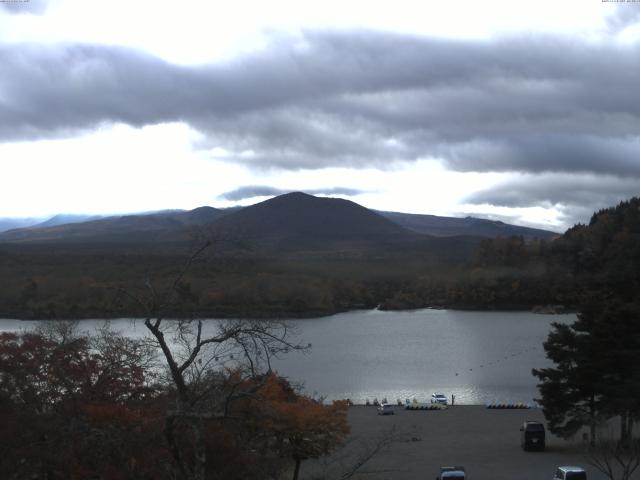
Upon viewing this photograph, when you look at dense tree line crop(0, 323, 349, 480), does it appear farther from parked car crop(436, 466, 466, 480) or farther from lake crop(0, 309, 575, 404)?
lake crop(0, 309, 575, 404)

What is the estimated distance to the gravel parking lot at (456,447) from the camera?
11.6 meters

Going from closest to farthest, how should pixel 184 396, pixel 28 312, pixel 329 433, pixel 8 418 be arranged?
pixel 184 396
pixel 8 418
pixel 329 433
pixel 28 312

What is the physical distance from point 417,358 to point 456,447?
15.6 m

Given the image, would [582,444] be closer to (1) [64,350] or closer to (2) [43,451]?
(1) [64,350]

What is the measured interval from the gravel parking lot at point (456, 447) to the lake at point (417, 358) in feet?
7.39

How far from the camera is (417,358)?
2948cm

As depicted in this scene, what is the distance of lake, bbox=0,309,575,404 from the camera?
22.7m

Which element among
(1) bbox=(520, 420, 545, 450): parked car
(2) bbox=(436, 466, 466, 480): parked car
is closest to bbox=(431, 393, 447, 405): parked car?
(1) bbox=(520, 420, 545, 450): parked car

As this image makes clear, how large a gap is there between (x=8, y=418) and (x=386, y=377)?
19.7 meters

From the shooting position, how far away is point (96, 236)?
85.8 m

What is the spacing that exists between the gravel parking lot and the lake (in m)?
2.25

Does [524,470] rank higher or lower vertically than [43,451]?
lower

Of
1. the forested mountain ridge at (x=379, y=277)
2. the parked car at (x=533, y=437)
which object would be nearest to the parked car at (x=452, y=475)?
the parked car at (x=533, y=437)

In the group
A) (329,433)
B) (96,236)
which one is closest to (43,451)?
(329,433)
